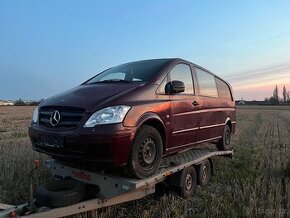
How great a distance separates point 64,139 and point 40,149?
70 centimetres

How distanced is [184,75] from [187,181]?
1780 millimetres

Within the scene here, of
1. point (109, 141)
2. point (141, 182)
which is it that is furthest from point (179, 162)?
point (109, 141)

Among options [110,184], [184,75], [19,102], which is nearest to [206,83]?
[184,75]

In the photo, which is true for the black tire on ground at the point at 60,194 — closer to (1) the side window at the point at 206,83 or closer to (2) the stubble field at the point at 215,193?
(2) the stubble field at the point at 215,193

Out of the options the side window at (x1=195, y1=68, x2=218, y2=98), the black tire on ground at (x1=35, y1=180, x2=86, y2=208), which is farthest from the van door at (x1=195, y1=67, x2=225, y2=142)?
the black tire on ground at (x1=35, y1=180, x2=86, y2=208)

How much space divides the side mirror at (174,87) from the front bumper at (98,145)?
1.18m

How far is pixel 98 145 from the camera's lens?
174 inches

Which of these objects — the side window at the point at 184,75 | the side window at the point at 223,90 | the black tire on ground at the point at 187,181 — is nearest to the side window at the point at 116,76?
the side window at the point at 184,75

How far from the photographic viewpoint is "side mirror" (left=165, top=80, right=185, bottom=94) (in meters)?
5.58

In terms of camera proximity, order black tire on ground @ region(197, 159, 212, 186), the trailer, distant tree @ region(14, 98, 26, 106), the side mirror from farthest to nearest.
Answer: distant tree @ region(14, 98, 26, 106), black tire on ground @ region(197, 159, 212, 186), the side mirror, the trailer

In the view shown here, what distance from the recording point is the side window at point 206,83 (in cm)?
698

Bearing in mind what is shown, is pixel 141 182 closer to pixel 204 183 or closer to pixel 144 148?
pixel 144 148

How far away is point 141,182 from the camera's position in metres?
4.70

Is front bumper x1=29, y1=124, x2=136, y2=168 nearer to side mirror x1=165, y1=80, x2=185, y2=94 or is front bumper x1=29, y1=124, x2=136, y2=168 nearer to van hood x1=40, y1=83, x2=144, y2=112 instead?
van hood x1=40, y1=83, x2=144, y2=112
